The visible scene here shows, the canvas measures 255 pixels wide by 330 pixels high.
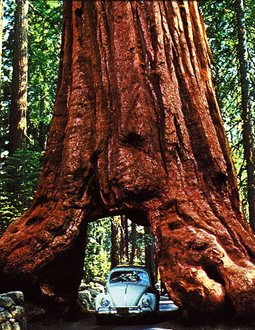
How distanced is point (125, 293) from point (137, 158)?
3.05m

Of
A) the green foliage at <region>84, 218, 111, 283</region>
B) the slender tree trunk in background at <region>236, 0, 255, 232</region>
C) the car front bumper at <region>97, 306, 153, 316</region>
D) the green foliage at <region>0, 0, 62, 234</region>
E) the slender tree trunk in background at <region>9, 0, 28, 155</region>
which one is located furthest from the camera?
the green foliage at <region>0, 0, 62, 234</region>

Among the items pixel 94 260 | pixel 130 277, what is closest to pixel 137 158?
pixel 130 277

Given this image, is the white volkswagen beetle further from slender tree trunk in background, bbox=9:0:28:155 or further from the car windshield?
slender tree trunk in background, bbox=9:0:28:155

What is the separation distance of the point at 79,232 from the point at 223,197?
8.02 ft

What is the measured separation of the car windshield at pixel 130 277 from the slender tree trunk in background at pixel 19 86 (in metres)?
7.39

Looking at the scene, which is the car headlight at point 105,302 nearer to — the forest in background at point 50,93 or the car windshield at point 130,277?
the car windshield at point 130,277

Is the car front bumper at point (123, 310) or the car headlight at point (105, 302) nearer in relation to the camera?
the car front bumper at point (123, 310)

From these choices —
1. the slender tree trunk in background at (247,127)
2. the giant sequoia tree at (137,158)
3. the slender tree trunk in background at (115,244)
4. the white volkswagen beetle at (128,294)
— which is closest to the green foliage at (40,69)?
the slender tree trunk in background at (115,244)

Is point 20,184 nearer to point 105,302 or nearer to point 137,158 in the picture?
point 105,302

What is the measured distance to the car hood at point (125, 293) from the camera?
23.9ft

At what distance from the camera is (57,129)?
24.2 ft

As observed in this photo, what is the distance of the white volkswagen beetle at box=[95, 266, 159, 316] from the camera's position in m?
6.84

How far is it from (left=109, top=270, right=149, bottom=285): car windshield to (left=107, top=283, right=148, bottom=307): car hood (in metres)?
0.28

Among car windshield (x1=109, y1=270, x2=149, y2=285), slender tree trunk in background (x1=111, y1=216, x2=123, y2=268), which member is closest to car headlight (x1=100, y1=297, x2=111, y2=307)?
car windshield (x1=109, y1=270, x2=149, y2=285)
